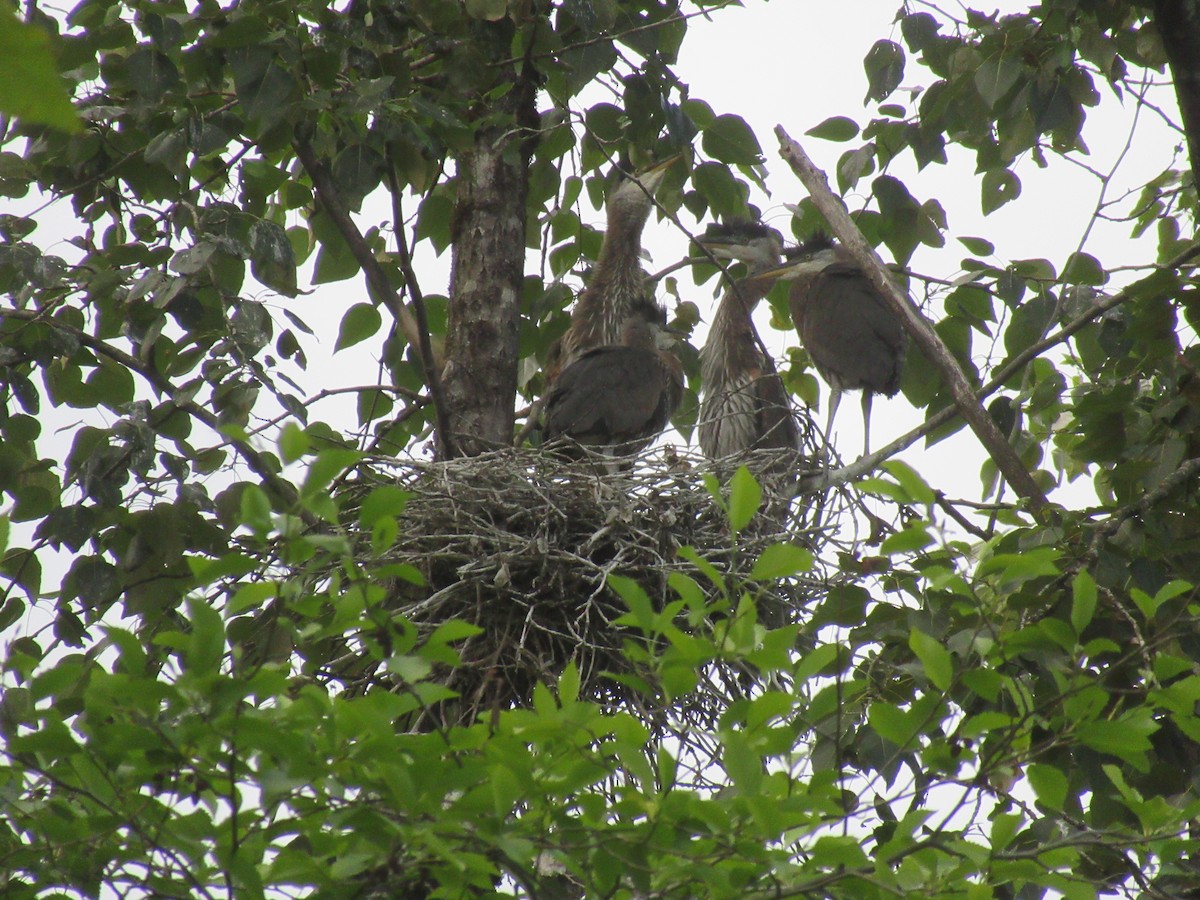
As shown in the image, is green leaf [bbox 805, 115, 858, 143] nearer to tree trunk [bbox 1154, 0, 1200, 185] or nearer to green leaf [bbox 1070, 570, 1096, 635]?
tree trunk [bbox 1154, 0, 1200, 185]

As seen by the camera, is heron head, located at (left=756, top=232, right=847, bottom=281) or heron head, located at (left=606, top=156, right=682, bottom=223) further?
heron head, located at (left=756, top=232, right=847, bottom=281)

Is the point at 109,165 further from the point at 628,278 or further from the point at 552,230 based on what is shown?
the point at 628,278

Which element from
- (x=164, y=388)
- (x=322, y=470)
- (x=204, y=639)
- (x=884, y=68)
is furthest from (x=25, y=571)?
(x=884, y=68)

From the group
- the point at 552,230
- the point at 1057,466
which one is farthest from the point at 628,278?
the point at 1057,466

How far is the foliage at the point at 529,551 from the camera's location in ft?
5.23

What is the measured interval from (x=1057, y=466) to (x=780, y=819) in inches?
143

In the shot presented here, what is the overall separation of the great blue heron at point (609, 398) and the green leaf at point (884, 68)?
4.25 feet

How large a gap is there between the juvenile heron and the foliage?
337 millimetres

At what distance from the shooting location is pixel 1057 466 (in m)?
4.75

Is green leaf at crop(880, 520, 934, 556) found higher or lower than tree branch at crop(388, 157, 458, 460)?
lower

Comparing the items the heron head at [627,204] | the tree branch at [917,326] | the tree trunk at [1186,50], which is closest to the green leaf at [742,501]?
the tree branch at [917,326]

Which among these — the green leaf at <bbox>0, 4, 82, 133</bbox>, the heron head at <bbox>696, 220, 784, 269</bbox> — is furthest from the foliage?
the heron head at <bbox>696, 220, 784, 269</bbox>

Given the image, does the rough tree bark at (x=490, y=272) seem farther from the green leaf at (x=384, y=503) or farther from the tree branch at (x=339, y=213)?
the green leaf at (x=384, y=503)

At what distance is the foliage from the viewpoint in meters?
1.59
